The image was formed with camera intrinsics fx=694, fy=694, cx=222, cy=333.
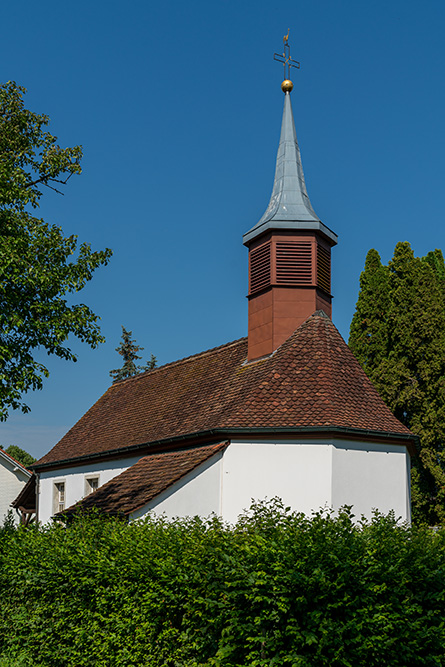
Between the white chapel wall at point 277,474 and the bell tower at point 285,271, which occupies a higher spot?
the bell tower at point 285,271

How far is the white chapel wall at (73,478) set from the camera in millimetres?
21330

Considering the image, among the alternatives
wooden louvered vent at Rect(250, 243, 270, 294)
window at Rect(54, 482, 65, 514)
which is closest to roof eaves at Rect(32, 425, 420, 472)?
wooden louvered vent at Rect(250, 243, 270, 294)

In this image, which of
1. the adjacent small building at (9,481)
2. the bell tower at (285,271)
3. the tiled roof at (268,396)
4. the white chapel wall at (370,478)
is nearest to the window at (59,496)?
the tiled roof at (268,396)

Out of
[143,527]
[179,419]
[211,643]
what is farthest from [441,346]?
[211,643]

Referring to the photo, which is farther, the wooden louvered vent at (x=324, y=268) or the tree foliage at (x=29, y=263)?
the wooden louvered vent at (x=324, y=268)

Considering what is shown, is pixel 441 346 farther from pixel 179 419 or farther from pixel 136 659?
pixel 136 659

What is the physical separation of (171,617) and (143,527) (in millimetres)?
1938

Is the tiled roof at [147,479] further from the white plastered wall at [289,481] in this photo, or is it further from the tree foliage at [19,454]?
the tree foliage at [19,454]

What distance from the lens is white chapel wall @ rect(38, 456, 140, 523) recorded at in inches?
840

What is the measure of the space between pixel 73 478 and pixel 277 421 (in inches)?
442

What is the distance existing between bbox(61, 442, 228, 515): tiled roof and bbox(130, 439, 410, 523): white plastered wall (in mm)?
192

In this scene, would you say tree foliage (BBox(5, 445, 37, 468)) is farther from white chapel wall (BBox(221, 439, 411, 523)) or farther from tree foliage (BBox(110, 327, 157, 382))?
white chapel wall (BBox(221, 439, 411, 523))

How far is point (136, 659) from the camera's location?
7.78m

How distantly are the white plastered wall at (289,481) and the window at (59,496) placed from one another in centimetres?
1142
